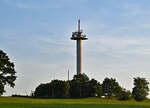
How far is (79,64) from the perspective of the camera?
129125 millimetres

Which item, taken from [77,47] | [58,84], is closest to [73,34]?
[77,47]

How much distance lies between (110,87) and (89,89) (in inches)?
387

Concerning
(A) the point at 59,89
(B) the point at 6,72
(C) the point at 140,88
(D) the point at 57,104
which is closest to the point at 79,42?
(A) the point at 59,89

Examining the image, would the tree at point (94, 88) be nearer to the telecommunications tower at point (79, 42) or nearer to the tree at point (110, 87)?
the tree at point (110, 87)

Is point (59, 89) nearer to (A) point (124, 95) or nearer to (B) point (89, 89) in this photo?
(B) point (89, 89)

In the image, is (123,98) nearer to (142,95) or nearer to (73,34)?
(142,95)

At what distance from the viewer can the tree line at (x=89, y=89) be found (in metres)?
117

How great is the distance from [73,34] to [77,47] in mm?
8477

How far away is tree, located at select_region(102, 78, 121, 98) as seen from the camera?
123125 mm

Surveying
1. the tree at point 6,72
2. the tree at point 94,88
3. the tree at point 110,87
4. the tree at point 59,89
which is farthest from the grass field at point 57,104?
the tree at point 110,87

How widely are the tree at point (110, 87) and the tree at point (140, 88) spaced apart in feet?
20.9

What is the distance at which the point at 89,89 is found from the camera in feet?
386

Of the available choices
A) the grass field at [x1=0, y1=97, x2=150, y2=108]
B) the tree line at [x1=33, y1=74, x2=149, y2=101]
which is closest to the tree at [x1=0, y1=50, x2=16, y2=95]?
the grass field at [x1=0, y1=97, x2=150, y2=108]

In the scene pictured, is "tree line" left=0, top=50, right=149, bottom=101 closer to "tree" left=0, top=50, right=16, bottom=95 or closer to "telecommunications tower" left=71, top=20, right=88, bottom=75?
"telecommunications tower" left=71, top=20, right=88, bottom=75
